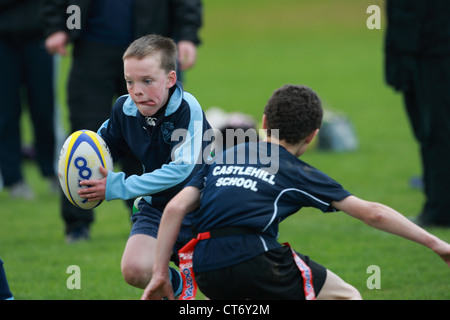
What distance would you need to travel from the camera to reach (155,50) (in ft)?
14.2

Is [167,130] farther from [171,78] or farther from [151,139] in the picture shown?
[171,78]

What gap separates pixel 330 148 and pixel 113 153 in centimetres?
705

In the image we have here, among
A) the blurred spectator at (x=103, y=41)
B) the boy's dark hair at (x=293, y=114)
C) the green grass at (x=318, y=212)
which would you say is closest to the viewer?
the boy's dark hair at (x=293, y=114)

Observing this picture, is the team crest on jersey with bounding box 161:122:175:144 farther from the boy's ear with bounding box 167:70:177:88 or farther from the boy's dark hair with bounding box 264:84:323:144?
the boy's dark hair with bounding box 264:84:323:144

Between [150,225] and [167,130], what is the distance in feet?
1.89

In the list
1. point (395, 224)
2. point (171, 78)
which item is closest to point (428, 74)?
point (171, 78)

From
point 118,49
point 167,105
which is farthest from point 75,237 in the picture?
point 167,105

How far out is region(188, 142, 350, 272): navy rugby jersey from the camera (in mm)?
3705

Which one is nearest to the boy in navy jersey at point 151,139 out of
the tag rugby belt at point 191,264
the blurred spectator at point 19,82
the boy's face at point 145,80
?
the boy's face at point 145,80

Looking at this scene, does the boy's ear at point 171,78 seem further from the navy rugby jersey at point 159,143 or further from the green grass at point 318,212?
the green grass at point 318,212

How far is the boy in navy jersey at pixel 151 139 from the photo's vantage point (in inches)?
167

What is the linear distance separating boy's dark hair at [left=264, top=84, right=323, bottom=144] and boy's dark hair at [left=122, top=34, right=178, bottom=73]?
0.78m

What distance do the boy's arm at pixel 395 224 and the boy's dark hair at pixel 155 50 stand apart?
1378 millimetres

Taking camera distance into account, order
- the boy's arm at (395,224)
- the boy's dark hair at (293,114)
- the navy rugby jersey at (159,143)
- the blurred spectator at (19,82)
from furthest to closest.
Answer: the blurred spectator at (19,82), the navy rugby jersey at (159,143), the boy's dark hair at (293,114), the boy's arm at (395,224)
